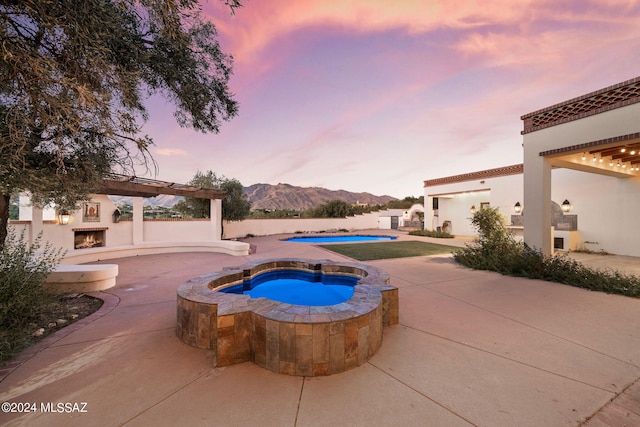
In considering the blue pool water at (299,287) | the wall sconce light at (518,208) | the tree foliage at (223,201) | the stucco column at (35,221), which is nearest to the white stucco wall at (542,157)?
the blue pool water at (299,287)

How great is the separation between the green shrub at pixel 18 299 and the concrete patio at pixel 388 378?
34cm

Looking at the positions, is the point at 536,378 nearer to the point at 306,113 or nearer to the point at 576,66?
the point at 576,66

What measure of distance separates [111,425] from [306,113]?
1445cm

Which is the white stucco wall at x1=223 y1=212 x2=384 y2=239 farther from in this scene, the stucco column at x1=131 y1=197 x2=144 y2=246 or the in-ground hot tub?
the in-ground hot tub

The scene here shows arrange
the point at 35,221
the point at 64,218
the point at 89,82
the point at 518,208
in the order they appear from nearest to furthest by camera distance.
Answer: the point at 89,82, the point at 35,221, the point at 64,218, the point at 518,208

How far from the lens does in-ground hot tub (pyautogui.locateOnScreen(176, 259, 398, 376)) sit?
251 cm

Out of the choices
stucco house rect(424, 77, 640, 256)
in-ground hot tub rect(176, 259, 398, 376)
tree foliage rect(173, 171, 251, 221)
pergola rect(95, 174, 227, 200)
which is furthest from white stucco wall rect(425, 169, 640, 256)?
tree foliage rect(173, 171, 251, 221)

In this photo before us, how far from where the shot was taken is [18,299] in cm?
335

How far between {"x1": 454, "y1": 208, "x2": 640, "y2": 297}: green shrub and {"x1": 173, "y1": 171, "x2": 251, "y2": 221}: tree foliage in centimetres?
1346

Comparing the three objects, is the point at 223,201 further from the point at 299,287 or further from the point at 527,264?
the point at 527,264

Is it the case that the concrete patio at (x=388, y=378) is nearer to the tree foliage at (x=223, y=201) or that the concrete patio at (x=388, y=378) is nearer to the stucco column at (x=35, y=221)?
the stucco column at (x=35, y=221)

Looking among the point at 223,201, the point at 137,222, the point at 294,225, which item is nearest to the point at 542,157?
the point at 223,201

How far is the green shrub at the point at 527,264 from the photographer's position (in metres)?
5.31

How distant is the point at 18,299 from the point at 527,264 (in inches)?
426
